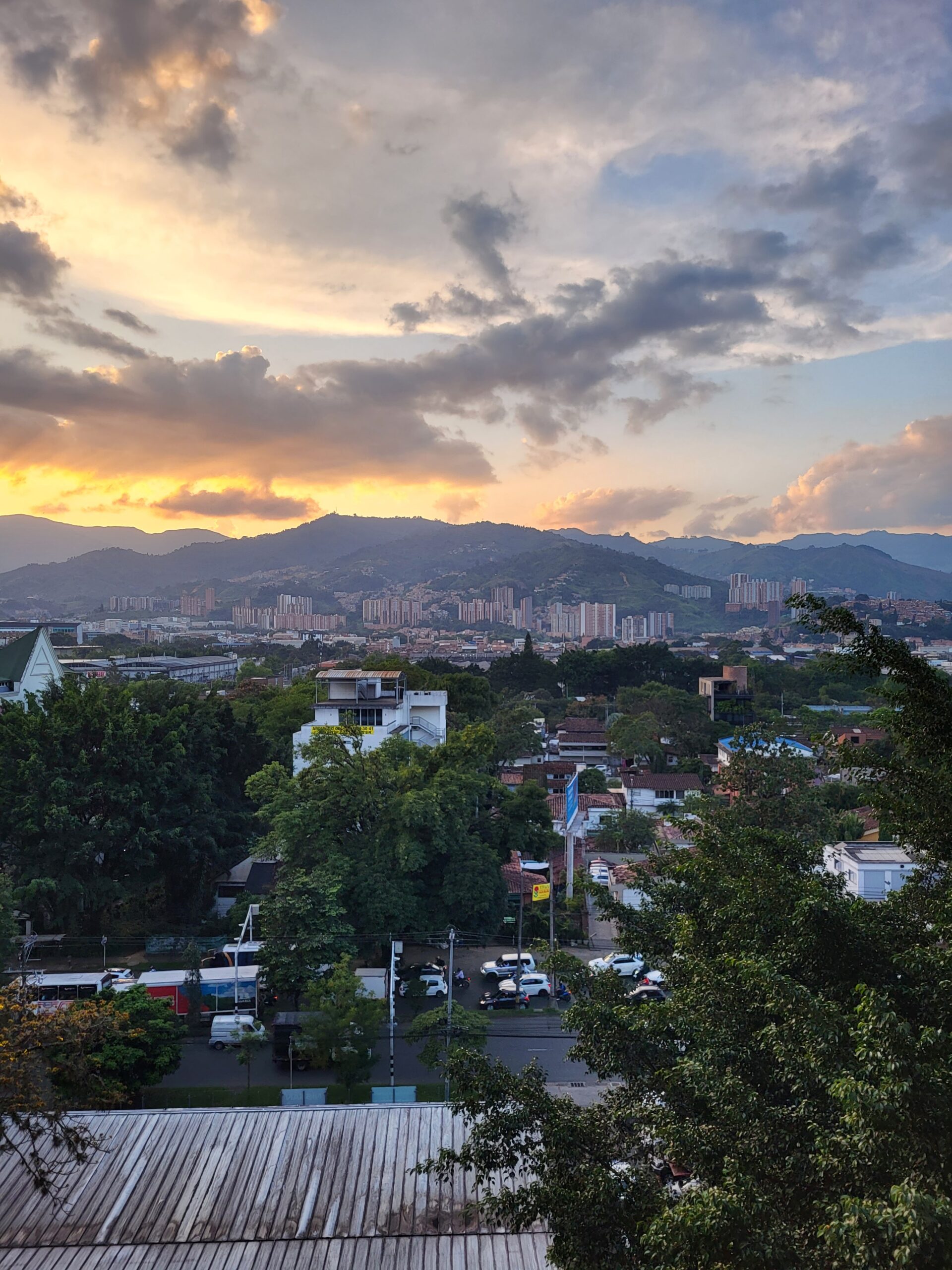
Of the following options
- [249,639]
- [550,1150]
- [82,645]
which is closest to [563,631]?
[249,639]

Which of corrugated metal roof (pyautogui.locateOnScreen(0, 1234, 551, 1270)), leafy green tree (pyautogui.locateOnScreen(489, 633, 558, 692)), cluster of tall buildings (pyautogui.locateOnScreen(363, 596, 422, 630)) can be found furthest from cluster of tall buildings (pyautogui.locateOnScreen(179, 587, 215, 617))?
corrugated metal roof (pyautogui.locateOnScreen(0, 1234, 551, 1270))

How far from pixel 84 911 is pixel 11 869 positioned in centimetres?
152

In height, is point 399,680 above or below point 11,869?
above

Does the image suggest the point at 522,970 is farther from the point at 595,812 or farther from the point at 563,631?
the point at 563,631

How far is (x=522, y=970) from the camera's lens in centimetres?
1402

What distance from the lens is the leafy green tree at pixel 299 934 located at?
38.4 ft

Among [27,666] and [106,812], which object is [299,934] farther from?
[27,666]

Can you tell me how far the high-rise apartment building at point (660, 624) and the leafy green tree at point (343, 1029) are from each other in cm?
14173

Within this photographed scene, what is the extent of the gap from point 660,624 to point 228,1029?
144m

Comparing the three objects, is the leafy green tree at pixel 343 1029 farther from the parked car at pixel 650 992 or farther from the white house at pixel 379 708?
the white house at pixel 379 708

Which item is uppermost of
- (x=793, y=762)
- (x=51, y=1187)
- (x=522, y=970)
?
(x=793, y=762)

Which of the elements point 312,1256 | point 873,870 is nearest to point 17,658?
point 312,1256

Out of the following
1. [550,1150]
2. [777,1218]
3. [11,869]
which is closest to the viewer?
A: [777,1218]

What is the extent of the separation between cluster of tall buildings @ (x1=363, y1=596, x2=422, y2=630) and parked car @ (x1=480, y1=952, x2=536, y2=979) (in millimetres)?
144570
